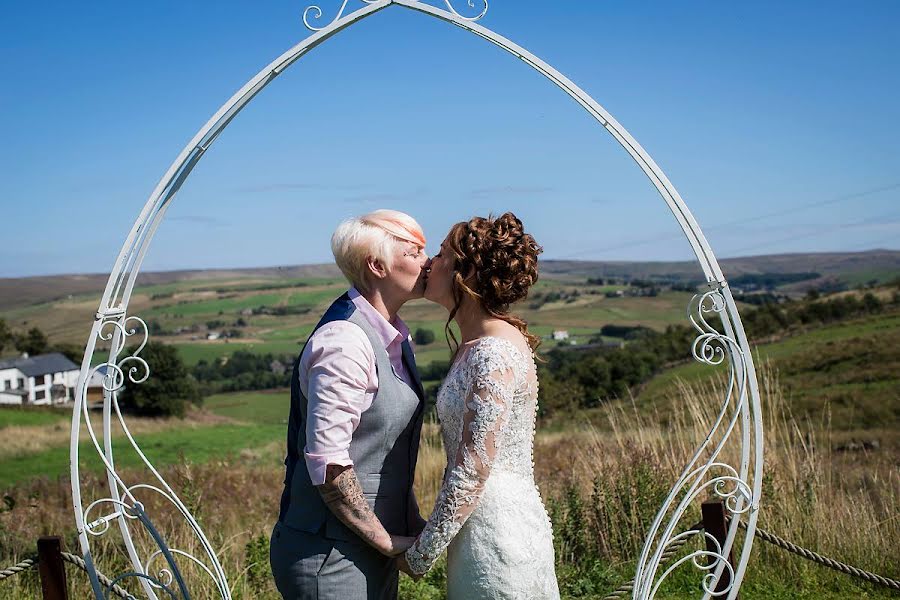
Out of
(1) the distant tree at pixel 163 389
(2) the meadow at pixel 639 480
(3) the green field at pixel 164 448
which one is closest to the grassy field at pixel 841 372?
(2) the meadow at pixel 639 480

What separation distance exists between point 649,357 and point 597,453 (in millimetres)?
17909

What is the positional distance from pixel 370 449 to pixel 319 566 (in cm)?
47

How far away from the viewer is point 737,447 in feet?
21.5

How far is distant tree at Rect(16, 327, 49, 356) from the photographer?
135 ft

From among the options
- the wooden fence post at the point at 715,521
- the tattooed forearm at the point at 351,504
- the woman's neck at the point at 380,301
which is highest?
the woman's neck at the point at 380,301

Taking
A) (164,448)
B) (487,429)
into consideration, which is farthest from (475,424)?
(164,448)

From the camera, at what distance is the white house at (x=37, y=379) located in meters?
36.1

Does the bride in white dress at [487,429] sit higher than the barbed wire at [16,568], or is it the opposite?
the bride in white dress at [487,429]

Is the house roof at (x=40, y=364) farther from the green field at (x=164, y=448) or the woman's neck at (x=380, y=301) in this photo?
the woman's neck at (x=380, y=301)

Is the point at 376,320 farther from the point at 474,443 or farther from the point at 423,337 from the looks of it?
the point at 423,337

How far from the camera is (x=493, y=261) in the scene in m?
2.96

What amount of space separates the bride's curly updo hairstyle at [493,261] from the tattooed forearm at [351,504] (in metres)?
0.82

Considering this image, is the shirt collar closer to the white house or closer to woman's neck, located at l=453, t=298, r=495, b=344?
woman's neck, located at l=453, t=298, r=495, b=344

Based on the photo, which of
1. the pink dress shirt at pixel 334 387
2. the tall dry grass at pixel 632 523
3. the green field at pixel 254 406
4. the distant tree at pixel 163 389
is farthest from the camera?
the distant tree at pixel 163 389
